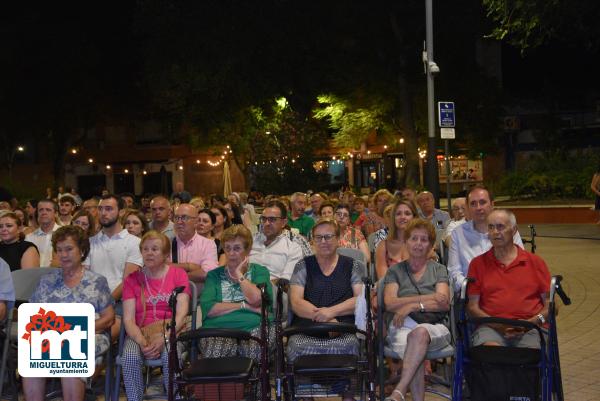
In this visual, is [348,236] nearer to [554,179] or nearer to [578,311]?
[578,311]

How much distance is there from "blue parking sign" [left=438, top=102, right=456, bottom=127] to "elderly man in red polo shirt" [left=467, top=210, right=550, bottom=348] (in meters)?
9.12

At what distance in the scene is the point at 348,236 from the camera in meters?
8.82

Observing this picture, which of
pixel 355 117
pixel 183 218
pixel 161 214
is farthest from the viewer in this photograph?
pixel 355 117

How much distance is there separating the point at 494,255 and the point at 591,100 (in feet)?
124

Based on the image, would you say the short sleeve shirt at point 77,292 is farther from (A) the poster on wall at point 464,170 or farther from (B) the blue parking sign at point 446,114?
(A) the poster on wall at point 464,170

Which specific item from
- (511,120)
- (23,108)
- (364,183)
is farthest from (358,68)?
(23,108)

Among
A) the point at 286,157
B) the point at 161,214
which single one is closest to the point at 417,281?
the point at 161,214

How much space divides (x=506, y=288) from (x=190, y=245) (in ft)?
10.7

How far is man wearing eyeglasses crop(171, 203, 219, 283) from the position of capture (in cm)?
717

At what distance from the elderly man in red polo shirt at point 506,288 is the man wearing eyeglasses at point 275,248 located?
1.92 metres

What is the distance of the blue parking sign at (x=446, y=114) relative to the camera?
47.5ft

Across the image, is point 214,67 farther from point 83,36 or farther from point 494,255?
point 494,255

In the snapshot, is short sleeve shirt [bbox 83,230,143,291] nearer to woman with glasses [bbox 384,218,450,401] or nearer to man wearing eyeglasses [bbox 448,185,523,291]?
woman with glasses [bbox 384,218,450,401]

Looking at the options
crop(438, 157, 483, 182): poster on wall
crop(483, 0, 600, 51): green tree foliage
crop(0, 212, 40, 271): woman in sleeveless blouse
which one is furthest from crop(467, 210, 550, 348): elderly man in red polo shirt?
crop(438, 157, 483, 182): poster on wall
